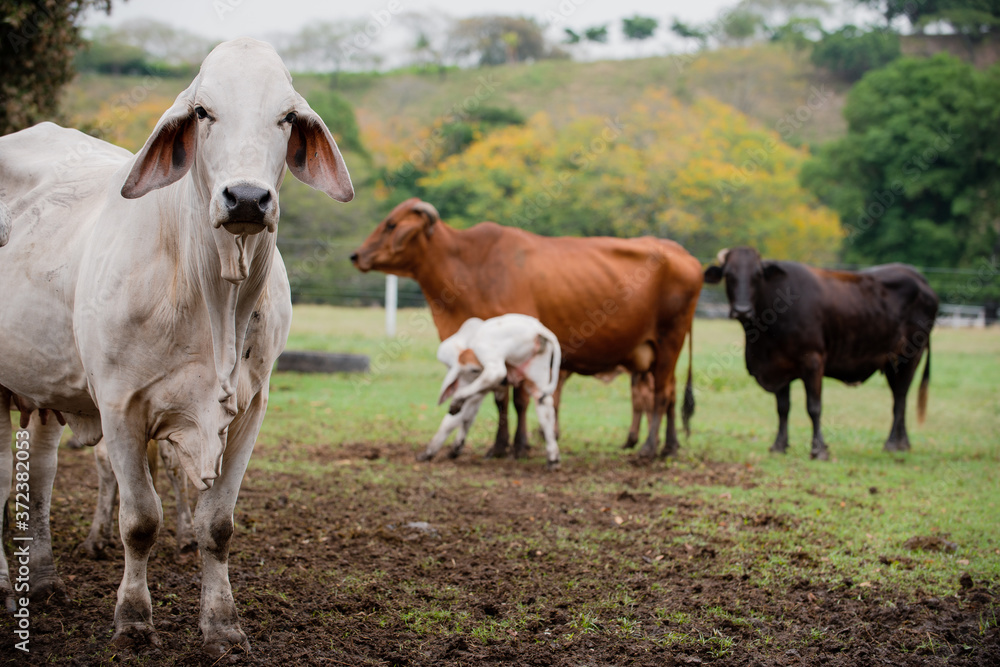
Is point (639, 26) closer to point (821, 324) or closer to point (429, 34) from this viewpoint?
point (429, 34)

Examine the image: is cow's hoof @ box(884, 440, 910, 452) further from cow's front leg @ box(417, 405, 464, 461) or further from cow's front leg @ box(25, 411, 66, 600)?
cow's front leg @ box(25, 411, 66, 600)

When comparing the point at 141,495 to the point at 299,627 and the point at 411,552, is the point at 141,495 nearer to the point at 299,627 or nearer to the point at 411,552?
the point at 299,627

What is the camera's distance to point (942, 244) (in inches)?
1475

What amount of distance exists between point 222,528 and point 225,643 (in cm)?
41

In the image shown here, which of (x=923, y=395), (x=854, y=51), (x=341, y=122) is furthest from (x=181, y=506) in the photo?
(x=854, y=51)

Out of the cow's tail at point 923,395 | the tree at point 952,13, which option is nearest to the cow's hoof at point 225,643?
the cow's tail at point 923,395

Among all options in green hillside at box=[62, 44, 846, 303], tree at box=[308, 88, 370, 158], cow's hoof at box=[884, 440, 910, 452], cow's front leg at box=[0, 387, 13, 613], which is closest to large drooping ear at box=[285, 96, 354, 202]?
cow's front leg at box=[0, 387, 13, 613]

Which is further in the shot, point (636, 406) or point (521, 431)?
point (636, 406)

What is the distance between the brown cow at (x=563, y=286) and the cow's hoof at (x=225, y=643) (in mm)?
4638

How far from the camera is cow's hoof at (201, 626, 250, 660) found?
10.2ft

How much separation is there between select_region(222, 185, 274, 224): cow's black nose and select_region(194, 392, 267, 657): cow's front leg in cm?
98

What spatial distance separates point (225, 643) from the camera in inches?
124

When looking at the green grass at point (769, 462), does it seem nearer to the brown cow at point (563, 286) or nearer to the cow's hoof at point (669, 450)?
the cow's hoof at point (669, 450)

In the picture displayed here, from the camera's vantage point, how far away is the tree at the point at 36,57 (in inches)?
269
